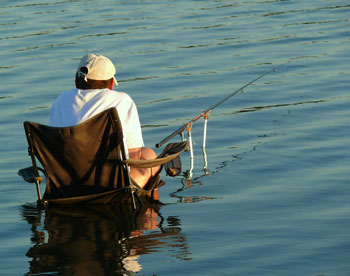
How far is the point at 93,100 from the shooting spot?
6.18 metres

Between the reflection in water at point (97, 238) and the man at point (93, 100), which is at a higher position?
the man at point (93, 100)

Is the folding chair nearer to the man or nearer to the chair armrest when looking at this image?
the chair armrest

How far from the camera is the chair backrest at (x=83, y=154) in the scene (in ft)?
19.6

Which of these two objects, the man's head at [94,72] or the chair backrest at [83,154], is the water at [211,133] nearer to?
the chair backrest at [83,154]

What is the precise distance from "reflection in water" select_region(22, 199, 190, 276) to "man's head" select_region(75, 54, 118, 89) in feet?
3.07

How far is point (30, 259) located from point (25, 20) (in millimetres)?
12040

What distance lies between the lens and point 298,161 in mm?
7594

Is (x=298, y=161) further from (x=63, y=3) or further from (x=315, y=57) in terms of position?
(x=63, y=3)

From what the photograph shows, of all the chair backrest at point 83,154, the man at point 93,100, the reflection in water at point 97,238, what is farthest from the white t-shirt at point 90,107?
the reflection in water at point 97,238

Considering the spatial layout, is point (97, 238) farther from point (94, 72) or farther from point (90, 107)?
point (94, 72)

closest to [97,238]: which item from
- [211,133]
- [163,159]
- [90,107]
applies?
[163,159]

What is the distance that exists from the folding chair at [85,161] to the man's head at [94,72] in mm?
390

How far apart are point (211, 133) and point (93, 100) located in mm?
2802

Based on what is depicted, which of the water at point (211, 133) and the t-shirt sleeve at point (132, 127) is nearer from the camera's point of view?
the water at point (211, 133)
